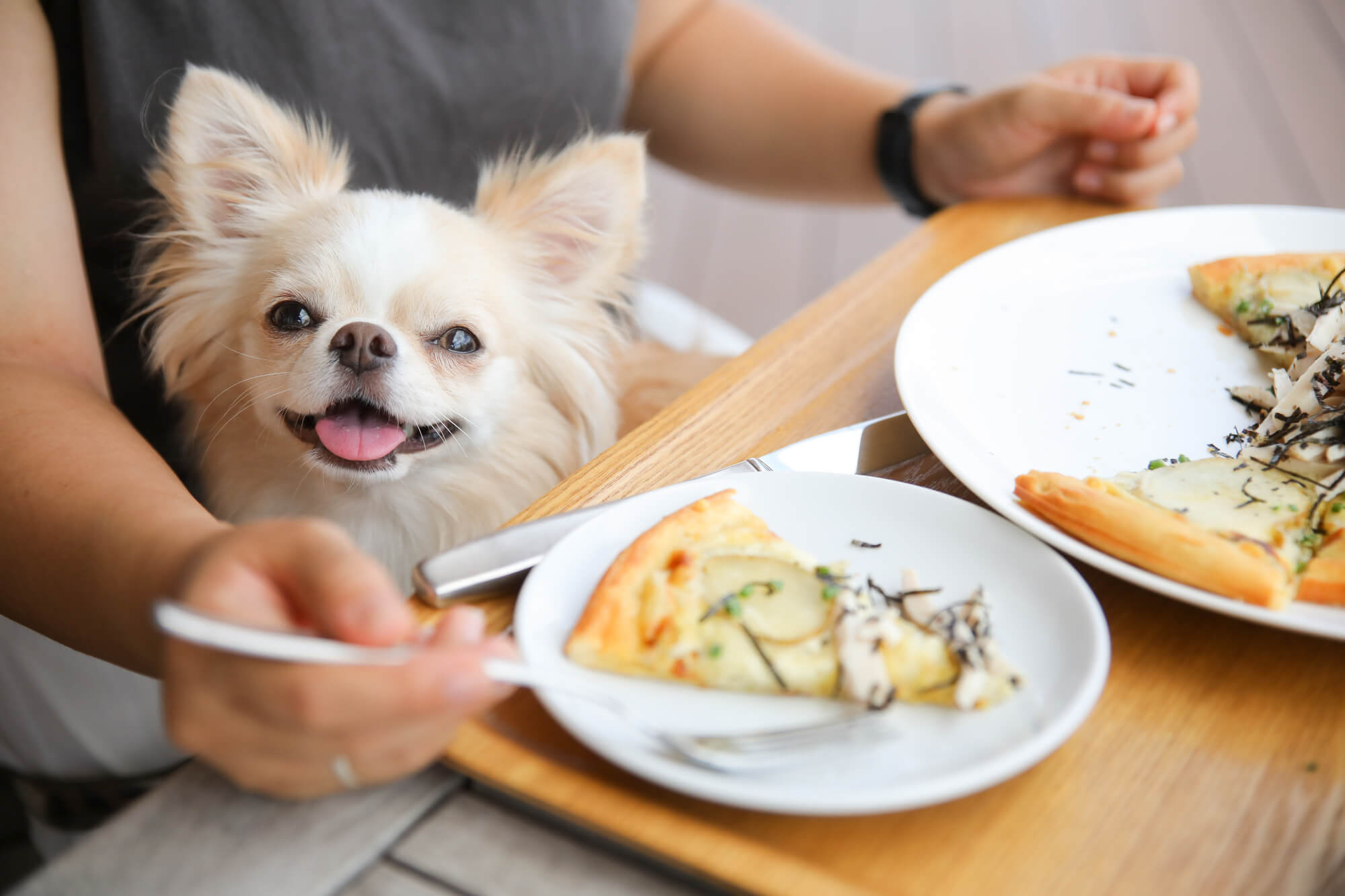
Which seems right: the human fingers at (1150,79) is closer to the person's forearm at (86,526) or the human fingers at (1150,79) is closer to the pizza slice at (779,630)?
the pizza slice at (779,630)

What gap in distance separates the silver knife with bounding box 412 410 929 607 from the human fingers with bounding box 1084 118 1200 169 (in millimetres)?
730

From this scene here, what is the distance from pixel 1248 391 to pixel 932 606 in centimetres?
49

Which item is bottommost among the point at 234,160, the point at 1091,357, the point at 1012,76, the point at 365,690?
the point at 1012,76

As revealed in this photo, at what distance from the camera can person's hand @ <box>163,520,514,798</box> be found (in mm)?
463

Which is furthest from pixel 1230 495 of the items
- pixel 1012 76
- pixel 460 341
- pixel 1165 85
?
pixel 1012 76

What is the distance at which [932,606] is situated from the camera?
0.60m

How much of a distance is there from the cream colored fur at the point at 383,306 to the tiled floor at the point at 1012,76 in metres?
2.02

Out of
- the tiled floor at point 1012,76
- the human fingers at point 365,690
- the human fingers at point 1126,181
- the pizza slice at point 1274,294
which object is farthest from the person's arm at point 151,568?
the tiled floor at point 1012,76

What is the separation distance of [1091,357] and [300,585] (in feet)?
2.54

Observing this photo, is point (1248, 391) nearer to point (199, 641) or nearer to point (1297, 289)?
point (1297, 289)

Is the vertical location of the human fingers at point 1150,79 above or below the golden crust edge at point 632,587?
above

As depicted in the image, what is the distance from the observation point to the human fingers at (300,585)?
0.48m

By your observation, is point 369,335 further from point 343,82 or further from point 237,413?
point 343,82

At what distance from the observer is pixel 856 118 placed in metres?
1.56
